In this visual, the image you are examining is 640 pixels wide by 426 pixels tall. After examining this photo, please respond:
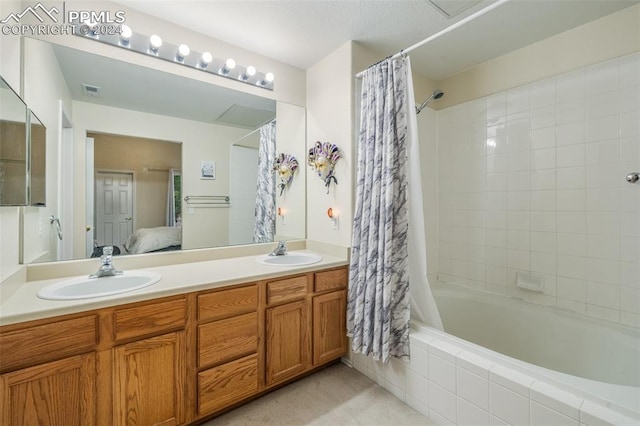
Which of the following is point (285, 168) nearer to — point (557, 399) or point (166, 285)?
point (166, 285)

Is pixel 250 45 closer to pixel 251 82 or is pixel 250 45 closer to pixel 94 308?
pixel 251 82

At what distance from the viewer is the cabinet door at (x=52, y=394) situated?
3.53 ft

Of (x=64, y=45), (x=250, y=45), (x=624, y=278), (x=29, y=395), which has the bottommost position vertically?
(x=29, y=395)

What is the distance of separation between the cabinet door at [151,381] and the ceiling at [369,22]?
202cm

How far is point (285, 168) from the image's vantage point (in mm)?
2586

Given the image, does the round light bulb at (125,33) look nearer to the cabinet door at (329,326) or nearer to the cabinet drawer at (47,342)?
the cabinet drawer at (47,342)

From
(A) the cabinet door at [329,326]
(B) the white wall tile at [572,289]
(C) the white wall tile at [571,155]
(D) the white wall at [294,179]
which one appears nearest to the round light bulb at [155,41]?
(D) the white wall at [294,179]

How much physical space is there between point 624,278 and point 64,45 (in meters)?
3.83

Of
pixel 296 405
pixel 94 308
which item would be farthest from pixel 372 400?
pixel 94 308

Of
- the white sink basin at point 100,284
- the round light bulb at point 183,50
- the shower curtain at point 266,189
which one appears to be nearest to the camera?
the white sink basin at point 100,284

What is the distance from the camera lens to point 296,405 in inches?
69.0

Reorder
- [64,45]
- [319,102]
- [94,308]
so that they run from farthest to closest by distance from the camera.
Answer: [319,102] < [64,45] < [94,308]

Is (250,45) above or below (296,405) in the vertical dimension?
above

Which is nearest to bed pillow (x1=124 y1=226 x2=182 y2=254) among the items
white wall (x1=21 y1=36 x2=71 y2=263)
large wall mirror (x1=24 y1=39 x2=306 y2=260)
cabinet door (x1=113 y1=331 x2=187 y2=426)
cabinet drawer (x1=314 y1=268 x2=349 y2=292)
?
large wall mirror (x1=24 y1=39 x2=306 y2=260)
